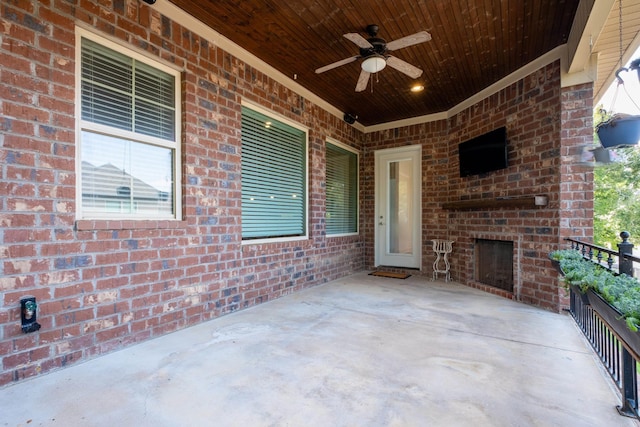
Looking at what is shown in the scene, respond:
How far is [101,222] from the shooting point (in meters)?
2.50

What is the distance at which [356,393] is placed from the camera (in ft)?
6.44

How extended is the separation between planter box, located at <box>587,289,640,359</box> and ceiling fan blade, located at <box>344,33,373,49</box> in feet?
9.02

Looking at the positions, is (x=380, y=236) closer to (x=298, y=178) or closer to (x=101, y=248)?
(x=298, y=178)

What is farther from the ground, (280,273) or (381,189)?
(381,189)

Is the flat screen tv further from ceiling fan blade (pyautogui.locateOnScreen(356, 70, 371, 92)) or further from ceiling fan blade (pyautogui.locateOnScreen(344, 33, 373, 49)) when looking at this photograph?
ceiling fan blade (pyautogui.locateOnScreen(344, 33, 373, 49))

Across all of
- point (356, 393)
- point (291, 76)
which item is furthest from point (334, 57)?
point (356, 393)

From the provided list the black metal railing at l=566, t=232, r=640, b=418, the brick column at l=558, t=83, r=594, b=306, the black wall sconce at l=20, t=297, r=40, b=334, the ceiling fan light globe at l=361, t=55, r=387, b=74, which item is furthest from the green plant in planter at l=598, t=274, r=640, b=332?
the black wall sconce at l=20, t=297, r=40, b=334

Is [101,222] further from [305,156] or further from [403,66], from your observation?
[403,66]

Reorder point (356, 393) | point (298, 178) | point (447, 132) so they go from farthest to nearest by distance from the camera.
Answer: point (447, 132), point (298, 178), point (356, 393)

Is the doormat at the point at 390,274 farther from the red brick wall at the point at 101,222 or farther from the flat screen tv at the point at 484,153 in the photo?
the red brick wall at the point at 101,222

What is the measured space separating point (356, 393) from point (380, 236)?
4.78 metres

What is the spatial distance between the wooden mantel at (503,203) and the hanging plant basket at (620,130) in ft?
3.50

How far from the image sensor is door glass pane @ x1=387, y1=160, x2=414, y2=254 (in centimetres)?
636

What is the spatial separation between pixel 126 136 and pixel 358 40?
2.32 metres
